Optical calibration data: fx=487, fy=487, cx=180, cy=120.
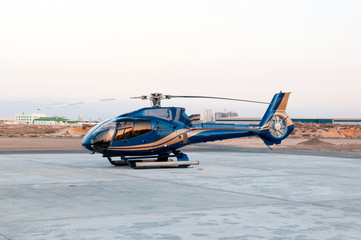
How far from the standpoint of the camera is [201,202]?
11359 millimetres

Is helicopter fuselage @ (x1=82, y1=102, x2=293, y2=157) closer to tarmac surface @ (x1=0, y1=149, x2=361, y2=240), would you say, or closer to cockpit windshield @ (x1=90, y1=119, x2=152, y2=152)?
cockpit windshield @ (x1=90, y1=119, x2=152, y2=152)

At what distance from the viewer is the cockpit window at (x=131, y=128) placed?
20125 millimetres

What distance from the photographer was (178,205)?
10898 mm

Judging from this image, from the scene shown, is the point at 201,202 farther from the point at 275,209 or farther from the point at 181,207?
the point at 275,209

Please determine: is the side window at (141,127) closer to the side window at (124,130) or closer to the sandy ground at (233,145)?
the side window at (124,130)

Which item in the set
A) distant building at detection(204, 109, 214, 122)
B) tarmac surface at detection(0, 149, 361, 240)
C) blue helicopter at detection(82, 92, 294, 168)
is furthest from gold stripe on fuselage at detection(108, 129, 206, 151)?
distant building at detection(204, 109, 214, 122)

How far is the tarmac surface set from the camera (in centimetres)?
821

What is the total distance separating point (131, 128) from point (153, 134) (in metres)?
1.00

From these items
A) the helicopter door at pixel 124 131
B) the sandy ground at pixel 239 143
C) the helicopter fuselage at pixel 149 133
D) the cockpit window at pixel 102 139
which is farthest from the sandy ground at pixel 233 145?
the helicopter door at pixel 124 131

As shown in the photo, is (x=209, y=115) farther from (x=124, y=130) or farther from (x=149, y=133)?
(x=124, y=130)

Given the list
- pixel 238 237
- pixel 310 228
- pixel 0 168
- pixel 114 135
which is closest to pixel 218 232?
pixel 238 237

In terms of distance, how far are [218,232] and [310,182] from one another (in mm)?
8428

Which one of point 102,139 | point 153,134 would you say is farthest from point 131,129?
point 102,139

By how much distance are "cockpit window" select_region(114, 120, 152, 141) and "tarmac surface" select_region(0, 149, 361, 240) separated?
1941mm
